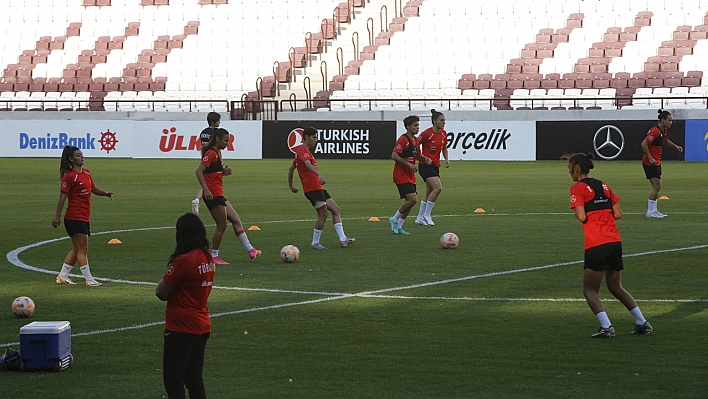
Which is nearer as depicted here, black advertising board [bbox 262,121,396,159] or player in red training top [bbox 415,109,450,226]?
player in red training top [bbox 415,109,450,226]

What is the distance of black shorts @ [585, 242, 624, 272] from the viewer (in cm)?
918

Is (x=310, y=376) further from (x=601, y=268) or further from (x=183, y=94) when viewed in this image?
(x=183, y=94)

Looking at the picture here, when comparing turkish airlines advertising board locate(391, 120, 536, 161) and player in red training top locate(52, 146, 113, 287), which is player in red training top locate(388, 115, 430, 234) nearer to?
player in red training top locate(52, 146, 113, 287)

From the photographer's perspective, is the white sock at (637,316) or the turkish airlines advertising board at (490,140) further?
the turkish airlines advertising board at (490,140)

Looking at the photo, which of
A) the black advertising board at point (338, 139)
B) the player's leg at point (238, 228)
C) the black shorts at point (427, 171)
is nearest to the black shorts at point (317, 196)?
the player's leg at point (238, 228)

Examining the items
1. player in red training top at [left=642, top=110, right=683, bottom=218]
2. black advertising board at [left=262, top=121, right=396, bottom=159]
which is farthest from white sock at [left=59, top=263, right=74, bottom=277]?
black advertising board at [left=262, top=121, right=396, bottom=159]

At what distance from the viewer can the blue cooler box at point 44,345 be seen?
8.02m

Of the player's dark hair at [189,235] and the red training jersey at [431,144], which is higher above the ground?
the red training jersey at [431,144]

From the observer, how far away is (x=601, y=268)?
923 centimetres

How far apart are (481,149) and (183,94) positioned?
18.3 metres

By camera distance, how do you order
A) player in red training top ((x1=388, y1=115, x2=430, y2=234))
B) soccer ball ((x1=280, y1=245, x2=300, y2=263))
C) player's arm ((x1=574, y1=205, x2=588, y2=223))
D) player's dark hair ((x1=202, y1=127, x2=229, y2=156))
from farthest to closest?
player in red training top ((x1=388, y1=115, x2=430, y2=234)), soccer ball ((x1=280, y1=245, x2=300, y2=263)), player's dark hair ((x1=202, y1=127, x2=229, y2=156)), player's arm ((x1=574, y1=205, x2=588, y2=223))

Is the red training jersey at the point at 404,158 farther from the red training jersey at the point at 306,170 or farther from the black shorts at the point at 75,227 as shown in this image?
the black shorts at the point at 75,227

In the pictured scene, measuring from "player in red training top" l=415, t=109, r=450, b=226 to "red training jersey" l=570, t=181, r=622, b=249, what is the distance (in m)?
9.88

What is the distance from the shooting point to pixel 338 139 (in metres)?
43.1
